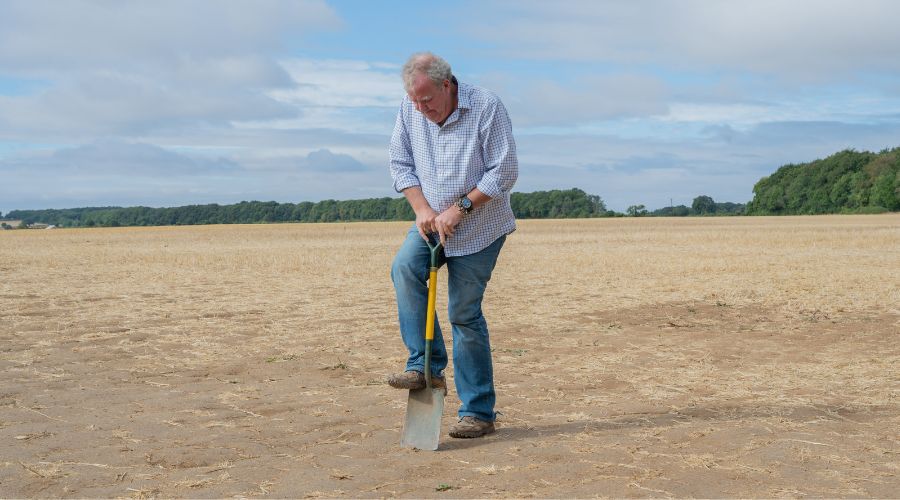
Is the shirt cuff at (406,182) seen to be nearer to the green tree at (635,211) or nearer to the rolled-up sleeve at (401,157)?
the rolled-up sleeve at (401,157)

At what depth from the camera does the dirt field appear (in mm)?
4445

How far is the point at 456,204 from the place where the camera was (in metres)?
5.05

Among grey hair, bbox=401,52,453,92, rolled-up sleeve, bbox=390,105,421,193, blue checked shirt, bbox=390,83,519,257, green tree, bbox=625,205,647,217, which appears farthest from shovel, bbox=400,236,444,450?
green tree, bbox=625,205,647,217

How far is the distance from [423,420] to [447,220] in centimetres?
113

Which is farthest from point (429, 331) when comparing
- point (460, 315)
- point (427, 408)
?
point (427, 408)

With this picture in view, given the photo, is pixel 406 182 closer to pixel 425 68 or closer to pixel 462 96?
pixel 462 96

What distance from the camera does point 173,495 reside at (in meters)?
4.17

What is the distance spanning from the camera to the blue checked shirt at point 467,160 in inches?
199

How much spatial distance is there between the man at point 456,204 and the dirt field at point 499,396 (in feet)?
1.29

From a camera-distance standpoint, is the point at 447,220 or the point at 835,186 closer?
the point at 447,220

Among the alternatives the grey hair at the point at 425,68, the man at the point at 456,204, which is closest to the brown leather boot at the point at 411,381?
the man at the point at 456,204

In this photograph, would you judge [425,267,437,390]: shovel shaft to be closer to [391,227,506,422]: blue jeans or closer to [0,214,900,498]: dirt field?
[391,227,506,422]: blue jeans

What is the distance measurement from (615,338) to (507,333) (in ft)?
3.86

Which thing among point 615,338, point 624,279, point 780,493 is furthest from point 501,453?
point 624,279
